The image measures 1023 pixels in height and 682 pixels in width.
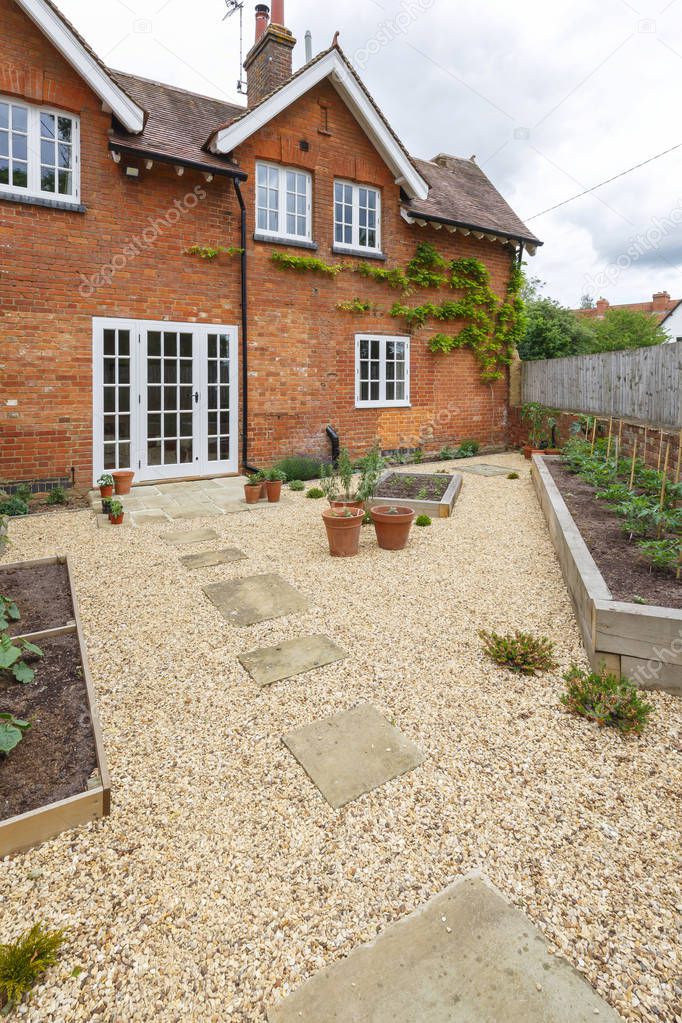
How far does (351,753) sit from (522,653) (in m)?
1.44

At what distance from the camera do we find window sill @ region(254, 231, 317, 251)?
9.56m

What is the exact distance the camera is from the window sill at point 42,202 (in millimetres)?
7367

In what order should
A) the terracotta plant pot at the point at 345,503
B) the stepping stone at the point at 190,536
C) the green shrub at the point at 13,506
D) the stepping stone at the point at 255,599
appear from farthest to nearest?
the green shrub at the point at 13,506 < the stepping stone at the point at 190,536 < the terracotta plant pot at the point at 345,503 < the stepping stone at the point at 255,599

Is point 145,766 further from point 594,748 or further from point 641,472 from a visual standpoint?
point 641,472

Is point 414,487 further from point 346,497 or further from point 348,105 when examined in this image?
point 348,105

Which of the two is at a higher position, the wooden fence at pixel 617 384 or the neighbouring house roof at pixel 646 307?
the neighbouring house roof at pixel 646 307

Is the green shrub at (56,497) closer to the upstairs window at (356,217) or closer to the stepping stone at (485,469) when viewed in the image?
the upstairs window at (356,217)

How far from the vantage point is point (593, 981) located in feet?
5.19

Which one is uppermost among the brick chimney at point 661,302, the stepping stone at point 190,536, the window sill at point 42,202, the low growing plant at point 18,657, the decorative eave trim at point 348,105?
the brick chimney at point 661,302

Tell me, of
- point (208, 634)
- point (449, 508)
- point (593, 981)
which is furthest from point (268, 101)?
point (593, 981)

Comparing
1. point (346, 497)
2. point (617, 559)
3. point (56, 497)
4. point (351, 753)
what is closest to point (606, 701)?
point (351, 753)

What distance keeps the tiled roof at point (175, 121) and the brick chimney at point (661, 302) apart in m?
43.7

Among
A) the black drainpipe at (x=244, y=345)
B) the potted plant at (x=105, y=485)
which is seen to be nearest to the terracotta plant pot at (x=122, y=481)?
the potted plant at (x=105, y=485)

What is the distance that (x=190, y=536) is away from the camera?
6387 millimetres
